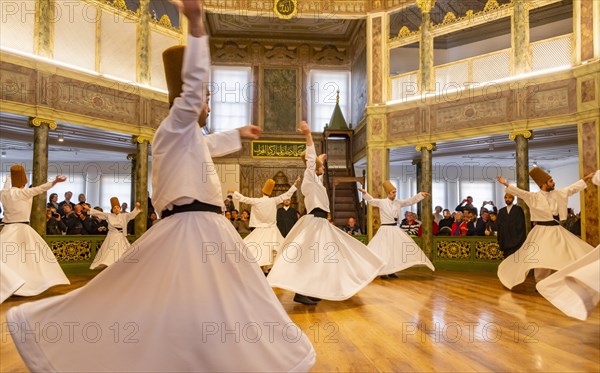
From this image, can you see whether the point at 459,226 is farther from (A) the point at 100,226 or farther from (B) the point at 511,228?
(A) the point at 100,226

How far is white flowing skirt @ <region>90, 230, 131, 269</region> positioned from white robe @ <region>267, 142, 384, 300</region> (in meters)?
5.13

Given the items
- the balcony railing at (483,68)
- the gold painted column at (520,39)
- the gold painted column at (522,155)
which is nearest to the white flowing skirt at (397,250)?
the gold painted column at (522,155)

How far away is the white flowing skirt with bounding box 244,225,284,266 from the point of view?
326 inches

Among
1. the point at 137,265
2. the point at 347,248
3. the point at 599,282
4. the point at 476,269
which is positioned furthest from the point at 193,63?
the point at 476,269

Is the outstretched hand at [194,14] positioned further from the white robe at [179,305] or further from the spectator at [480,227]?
the spectator at [480,227]

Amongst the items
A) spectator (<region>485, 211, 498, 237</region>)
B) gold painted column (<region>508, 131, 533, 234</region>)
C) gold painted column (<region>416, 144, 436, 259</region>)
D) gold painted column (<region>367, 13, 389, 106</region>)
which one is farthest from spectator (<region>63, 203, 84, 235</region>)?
gold painted column (<region>508, 131, 533, 234</region>)

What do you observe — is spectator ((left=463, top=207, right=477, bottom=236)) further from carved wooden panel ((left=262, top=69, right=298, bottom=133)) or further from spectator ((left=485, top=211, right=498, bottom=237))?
carved wooden panel ((left=262, top=69, right=298, bottom=133))

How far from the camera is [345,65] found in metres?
15.7

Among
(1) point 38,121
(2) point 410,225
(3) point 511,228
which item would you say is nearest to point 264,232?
(3) point 511,228

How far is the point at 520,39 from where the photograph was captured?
9.64 metres

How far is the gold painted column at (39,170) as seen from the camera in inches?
346

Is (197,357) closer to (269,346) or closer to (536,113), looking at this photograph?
(269,346)

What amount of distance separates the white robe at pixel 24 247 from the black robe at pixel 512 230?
273 inches

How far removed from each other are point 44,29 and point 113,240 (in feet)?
13.8
